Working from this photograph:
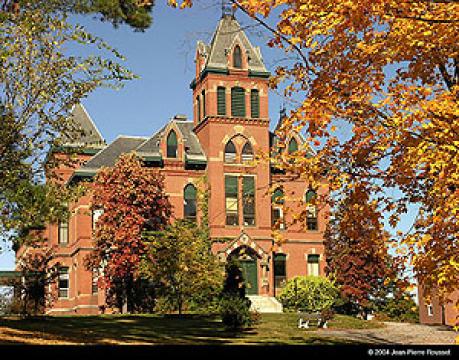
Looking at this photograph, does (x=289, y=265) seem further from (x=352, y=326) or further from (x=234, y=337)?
(x=234, y=337)

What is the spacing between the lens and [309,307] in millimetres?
41000

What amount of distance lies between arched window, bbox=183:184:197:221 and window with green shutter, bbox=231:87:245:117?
5.94 metres

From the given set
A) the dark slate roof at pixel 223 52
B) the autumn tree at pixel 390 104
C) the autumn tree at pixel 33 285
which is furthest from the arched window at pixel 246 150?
the autumn tree at pixel 390 104

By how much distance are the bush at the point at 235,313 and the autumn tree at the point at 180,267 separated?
6889mm

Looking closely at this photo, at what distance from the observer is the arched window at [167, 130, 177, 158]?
1781 inches

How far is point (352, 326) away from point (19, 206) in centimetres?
1966

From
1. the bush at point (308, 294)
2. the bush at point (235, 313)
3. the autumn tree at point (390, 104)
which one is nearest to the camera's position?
the autumn tree at point (390, 104)

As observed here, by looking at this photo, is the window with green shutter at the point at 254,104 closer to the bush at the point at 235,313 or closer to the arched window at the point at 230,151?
the arched window at the point at 230,151

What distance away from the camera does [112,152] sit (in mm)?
46375

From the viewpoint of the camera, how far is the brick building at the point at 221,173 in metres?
43.3

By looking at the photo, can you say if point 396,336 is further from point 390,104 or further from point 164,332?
point 390,104

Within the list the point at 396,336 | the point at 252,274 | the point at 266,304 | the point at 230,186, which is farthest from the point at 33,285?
the point at 230,186

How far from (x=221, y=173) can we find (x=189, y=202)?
301 cm
